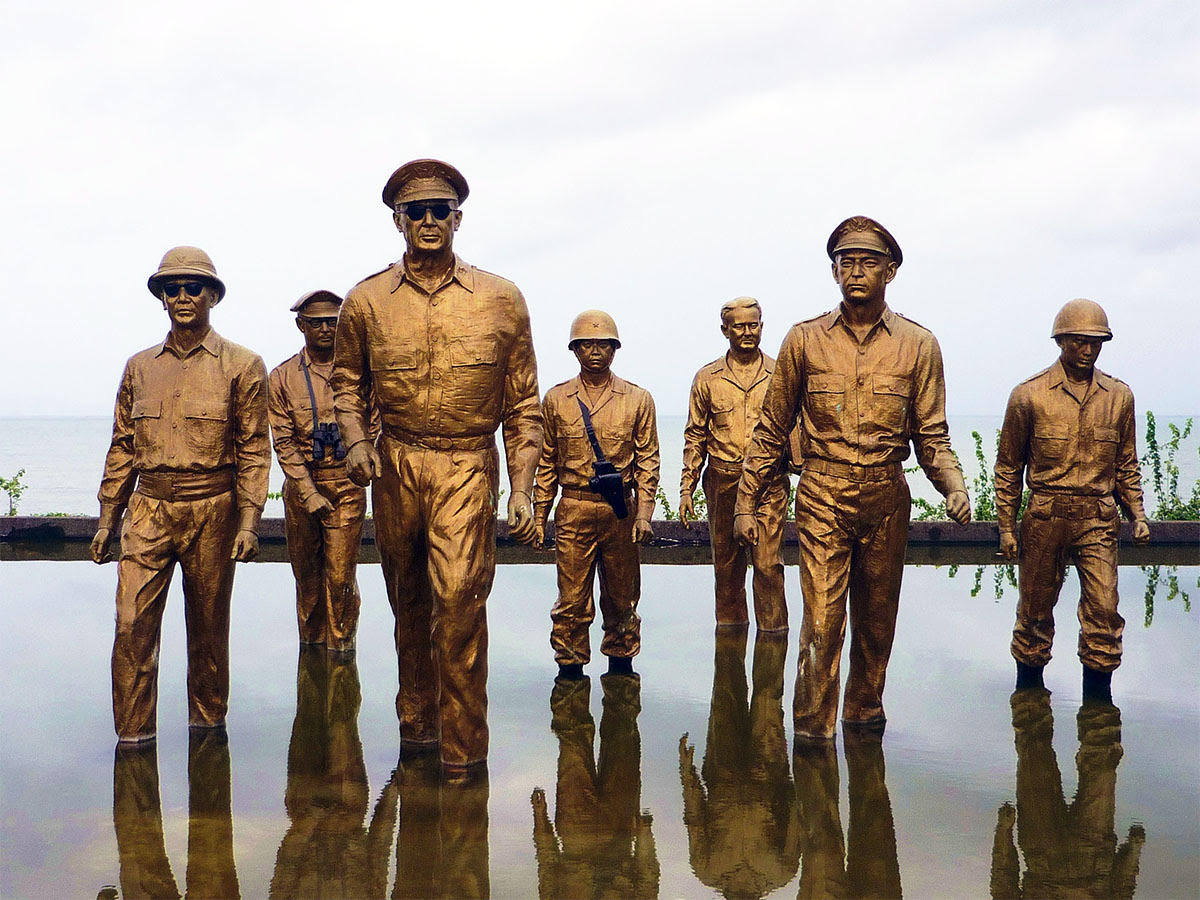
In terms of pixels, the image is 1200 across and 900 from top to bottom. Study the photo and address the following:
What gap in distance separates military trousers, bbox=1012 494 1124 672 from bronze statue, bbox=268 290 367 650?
4.33m

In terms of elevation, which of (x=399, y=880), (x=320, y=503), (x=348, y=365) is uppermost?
(x=348, y=365)

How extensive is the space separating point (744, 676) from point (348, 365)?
11.1 ft

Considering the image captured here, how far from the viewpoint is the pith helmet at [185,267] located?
621 centimetres

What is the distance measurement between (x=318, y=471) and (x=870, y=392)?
399 centimetres

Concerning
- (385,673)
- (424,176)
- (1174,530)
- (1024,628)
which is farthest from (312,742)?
(1174,530)

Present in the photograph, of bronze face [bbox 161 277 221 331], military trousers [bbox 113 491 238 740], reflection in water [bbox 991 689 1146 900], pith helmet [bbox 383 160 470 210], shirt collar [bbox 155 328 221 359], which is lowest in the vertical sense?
reflection in water [bbox 991 689 1146 900]

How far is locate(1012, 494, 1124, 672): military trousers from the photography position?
714 centimetres

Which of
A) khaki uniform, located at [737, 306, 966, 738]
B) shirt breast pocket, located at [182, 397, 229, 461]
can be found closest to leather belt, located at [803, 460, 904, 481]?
khaki uniform, located at [737, 306, 966, 738]

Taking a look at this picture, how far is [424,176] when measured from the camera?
559 cm

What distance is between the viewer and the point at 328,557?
820 centimetres

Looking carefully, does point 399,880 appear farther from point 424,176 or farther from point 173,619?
point 173,619

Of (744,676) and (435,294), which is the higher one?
(435,294)

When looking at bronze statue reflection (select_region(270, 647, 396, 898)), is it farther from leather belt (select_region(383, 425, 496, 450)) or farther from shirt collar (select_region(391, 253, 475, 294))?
shirt collar (select_region(391, 253, 475, 294))

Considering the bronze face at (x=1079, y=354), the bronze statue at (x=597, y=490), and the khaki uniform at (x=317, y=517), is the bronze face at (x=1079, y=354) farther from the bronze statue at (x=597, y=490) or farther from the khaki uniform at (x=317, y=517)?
the khaki uniform at (x=317, y=517)
